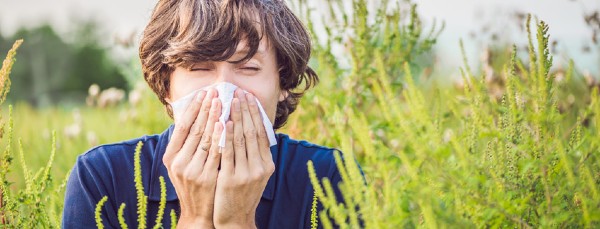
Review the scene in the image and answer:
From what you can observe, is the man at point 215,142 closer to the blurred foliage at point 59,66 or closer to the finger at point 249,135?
the finger at point 249,135

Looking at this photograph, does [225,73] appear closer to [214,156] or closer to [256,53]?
[256,53]

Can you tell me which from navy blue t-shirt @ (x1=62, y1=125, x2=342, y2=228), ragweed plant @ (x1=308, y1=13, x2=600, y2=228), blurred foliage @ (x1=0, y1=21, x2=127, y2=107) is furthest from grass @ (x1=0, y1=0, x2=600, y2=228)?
blurred foliage @ (x1=0, y1=21, x2=127, y2=107)

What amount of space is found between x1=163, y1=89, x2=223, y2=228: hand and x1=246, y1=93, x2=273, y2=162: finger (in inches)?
4.6

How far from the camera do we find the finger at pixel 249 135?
2.27 metres

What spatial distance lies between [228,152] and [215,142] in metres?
0.05

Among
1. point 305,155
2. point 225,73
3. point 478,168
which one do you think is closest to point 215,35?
point 225,73

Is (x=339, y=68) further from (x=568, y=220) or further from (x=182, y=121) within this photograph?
(x=568, y=220)

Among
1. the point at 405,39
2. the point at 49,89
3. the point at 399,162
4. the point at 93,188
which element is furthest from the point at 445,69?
the point at 49,89

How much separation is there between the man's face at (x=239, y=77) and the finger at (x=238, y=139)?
15 cm

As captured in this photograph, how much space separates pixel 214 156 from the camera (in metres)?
2.25

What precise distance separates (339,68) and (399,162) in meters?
1.89

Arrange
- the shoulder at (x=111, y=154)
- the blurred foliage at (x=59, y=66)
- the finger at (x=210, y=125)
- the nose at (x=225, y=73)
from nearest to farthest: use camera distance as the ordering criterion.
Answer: the finger at (x=210, y=125)
the nose at (x=225, y=73)
the shoulder at (x=111, y=154)
the blurred foliage at (x=59, y=66)

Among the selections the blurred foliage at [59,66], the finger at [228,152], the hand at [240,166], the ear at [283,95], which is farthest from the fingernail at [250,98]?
the blurred foliage at [59,66]

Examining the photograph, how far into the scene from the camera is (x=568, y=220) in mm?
→ 1634
